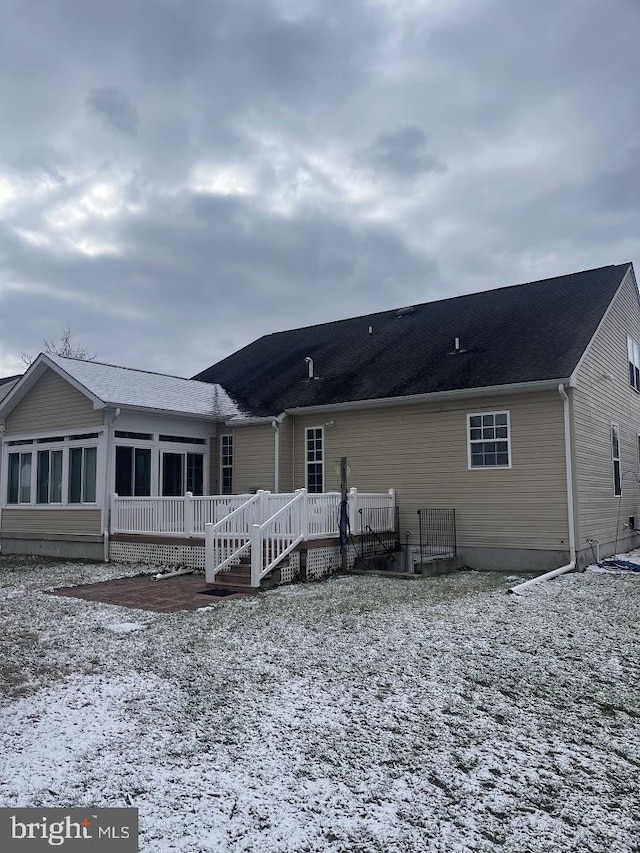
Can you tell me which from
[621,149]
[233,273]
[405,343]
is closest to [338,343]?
[405,343]

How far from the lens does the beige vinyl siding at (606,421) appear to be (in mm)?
12492

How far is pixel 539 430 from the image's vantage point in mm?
12258

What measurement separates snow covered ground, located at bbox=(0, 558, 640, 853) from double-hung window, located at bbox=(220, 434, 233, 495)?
8.89m

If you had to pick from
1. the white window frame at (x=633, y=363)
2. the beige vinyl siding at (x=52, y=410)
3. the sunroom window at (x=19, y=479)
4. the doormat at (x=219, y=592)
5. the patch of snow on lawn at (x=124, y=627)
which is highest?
the white window frame at (x=633, y=363)

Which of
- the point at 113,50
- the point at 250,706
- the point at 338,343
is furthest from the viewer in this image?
the point at 338,343

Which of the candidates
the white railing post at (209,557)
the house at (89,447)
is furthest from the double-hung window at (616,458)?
the white railing post at (209,557)

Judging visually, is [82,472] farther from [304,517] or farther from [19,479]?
[304,517]

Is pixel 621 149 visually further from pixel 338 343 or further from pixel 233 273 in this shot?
pixel 233 273

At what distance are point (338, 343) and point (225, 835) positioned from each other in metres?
16.6

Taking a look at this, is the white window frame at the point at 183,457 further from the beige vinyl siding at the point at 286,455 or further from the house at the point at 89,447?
the beige vinyl siding at the point at 286,455

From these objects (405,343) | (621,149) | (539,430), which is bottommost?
(539,430)

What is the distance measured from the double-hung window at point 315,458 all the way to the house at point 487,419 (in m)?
0.04

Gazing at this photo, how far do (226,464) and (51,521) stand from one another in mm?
4680

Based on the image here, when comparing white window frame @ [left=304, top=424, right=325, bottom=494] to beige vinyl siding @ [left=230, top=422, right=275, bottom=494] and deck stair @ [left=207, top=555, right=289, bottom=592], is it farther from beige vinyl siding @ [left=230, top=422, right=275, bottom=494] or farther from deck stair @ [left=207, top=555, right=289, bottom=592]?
deck stair @ [left=207, top=555, right=289, bottom=592]
